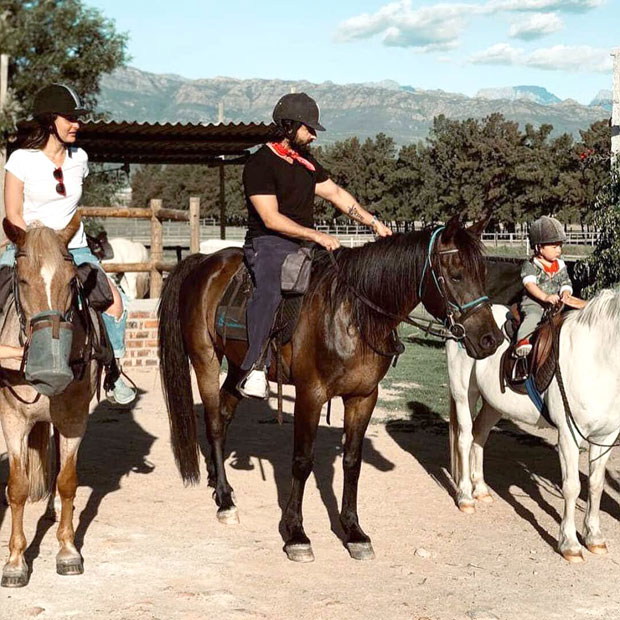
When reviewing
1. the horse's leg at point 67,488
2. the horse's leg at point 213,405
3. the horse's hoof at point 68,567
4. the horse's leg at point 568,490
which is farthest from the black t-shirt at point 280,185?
the horse's hoof at point 68,567

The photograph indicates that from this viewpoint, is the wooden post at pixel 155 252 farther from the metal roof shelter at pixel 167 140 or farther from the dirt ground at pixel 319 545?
the dirt ground at pixel 319 545

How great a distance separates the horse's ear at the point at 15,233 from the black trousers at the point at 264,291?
1.65m

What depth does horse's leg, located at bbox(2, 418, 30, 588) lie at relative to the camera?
473 centimetres

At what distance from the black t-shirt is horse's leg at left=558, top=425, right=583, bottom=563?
2112 mm

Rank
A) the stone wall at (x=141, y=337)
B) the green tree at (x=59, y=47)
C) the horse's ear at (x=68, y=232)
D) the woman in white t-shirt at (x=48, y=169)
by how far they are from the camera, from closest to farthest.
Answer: the horse's ear at (x=68, y=232) < the woman in white t-shirt at (x=48, y=169) < the stone wall at (x=141, y=337) < the green tree at (x=59, y=47)

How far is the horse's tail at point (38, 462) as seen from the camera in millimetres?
5820

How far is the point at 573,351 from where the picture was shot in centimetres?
543

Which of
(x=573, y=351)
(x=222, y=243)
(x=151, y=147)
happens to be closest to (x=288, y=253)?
(x=573, y=351)

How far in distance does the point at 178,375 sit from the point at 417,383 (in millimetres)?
5407

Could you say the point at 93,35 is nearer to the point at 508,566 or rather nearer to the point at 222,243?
the point at 222,243

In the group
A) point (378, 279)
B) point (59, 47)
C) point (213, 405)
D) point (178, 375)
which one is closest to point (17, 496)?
point (213, 405)

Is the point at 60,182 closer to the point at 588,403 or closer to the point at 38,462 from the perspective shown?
the point at 38,462

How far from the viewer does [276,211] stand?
5.41 m

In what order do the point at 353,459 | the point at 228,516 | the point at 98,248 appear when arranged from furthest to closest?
the point at 98,248 → the point at 228,516 → the point at 353,459
